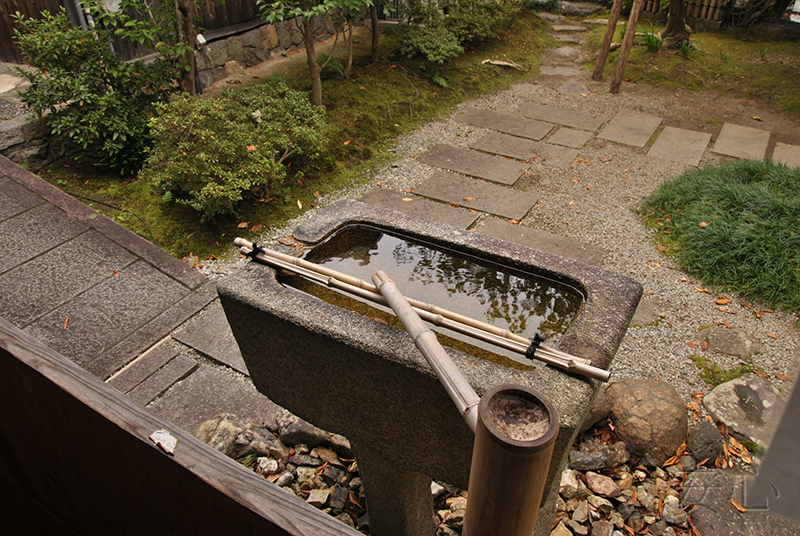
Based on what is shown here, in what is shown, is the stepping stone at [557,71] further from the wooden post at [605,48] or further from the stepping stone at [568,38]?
the stepping stone at [568,38]

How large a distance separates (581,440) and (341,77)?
17.8 ft

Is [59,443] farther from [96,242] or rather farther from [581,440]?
[96,242]

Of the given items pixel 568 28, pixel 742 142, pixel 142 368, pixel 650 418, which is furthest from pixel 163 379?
pixel 568 28

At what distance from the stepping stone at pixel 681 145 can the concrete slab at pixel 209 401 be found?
4.86 metres

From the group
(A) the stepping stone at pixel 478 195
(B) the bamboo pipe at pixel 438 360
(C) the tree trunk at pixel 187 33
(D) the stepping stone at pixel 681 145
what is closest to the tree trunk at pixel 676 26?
(D) the stepping stone at pixel 681 145

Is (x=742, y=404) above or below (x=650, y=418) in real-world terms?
below

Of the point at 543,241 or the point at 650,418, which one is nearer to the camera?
the point at 650,418

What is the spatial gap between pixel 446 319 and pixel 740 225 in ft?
11.4

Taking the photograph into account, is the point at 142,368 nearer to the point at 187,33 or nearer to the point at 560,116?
the point at 187,33

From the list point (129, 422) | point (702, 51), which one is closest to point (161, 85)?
point (129, 422)

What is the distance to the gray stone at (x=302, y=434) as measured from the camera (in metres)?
2.66

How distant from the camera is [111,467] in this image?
1.16m

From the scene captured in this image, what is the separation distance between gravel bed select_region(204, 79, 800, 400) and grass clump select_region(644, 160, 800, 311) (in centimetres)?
16

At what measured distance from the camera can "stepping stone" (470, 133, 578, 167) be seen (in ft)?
18.1
